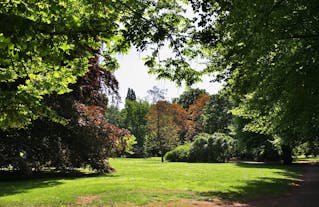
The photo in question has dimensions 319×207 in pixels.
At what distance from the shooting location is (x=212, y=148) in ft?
142

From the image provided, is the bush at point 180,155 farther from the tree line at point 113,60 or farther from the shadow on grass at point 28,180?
the shadow on grass at point 28,180

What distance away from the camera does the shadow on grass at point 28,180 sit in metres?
14.8

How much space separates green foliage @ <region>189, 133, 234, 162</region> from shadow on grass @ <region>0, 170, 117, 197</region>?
22496 millimetres

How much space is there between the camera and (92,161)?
21531 mm

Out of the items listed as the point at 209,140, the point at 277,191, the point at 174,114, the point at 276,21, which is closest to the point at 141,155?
the point at 174,114

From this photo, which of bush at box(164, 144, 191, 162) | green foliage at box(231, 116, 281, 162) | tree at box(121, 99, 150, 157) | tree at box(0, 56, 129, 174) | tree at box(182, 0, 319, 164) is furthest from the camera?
tree at box(121, 99, 150, 157)

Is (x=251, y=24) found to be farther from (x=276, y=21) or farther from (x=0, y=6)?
(x=0, y=6)

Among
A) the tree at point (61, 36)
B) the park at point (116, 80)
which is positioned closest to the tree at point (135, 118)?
the park at point (116, 80)

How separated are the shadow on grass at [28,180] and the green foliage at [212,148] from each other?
22496mm

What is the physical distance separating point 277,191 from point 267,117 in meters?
4.06

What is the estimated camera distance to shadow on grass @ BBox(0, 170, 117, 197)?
14812 millimetres

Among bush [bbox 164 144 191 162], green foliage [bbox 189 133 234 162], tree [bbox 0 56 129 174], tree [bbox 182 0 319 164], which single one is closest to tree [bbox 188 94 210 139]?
bush [bbox 164 144 191 162]

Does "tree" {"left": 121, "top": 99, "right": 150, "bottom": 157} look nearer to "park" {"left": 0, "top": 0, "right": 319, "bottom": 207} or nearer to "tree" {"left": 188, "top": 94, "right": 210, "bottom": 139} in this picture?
"tree" {"left": 188, "top": 94, "right": 210, "bottom": 139}

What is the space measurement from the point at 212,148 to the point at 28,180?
90.9ft
